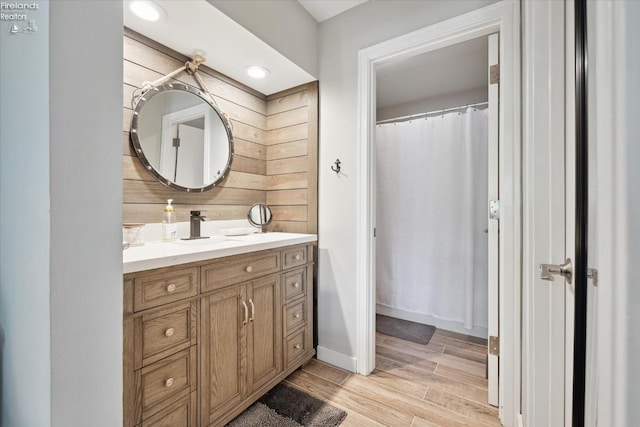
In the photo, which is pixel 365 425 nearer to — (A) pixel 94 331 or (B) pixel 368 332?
(B) pixel 368 332

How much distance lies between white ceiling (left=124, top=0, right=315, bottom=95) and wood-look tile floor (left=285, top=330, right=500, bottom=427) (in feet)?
6.68

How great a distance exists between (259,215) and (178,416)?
124cm

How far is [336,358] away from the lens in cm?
184

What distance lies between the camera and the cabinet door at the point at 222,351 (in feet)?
3.84

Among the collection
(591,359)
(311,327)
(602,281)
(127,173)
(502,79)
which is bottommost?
(311,327)

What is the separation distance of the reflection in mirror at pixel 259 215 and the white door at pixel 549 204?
156 centimetres

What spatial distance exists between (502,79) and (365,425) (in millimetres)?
1886

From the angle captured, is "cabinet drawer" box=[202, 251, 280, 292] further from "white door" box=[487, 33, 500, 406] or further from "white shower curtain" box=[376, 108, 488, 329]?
"white shower curtain" box=[376, 108, 488, 329]

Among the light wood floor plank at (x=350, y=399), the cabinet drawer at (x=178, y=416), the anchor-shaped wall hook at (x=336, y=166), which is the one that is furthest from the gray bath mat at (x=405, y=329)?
the cabinet drawer at (x=178, y=416)

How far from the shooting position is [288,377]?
1711 millimetres

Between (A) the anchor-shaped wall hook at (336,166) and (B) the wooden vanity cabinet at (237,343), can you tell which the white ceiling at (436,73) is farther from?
(B) the wooden vanity cabinet at (237,343)

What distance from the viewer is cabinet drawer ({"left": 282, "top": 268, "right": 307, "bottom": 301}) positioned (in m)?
1.63

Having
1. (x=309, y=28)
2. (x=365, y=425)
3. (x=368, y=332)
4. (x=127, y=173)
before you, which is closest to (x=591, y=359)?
(x=365, y=425)

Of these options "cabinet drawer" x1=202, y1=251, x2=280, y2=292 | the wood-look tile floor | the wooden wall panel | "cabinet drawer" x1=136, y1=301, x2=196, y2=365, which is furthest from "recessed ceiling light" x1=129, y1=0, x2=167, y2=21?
the wood-look tile floor
